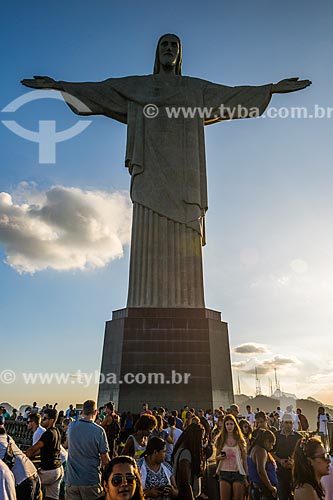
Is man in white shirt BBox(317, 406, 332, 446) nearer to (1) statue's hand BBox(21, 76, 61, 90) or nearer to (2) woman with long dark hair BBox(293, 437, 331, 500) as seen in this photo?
(2) woman with long dark hair BBox(293, 437, 331, 500)

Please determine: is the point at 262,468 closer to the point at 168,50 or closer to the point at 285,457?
the point at 285,457

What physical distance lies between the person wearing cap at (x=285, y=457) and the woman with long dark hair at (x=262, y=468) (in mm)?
411

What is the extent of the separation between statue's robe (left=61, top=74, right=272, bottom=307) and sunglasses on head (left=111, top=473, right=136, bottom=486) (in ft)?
41.5

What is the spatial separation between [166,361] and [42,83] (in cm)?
1123

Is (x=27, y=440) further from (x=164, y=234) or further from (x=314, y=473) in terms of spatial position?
(x=314, y=473)

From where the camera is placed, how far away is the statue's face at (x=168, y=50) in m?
18.4

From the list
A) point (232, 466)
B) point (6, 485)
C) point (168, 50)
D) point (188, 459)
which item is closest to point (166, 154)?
point (168, 50)

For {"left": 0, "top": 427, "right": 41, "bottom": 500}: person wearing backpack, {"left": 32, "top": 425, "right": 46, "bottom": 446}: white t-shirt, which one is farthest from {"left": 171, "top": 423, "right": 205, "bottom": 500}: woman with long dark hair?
{"left": 32, "top": 425, "right": 46, "bottom": 446}: white t-shirt

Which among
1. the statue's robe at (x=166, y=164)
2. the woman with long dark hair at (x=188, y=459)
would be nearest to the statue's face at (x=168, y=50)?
the statue's robe at (x=166, y=164)

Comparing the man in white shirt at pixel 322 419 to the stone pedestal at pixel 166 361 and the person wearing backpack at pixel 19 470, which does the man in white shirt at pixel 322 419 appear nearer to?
the stone pedestal at pixel 166 361

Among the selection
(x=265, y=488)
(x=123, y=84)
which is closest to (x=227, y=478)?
(x=265, y=488)

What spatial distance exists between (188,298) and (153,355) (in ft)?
8.03

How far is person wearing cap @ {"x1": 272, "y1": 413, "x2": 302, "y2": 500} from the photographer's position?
6.18 metres

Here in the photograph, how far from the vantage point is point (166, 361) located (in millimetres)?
14125
